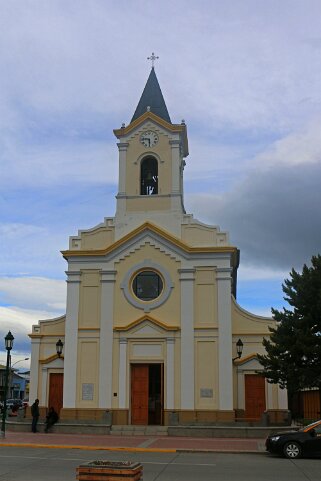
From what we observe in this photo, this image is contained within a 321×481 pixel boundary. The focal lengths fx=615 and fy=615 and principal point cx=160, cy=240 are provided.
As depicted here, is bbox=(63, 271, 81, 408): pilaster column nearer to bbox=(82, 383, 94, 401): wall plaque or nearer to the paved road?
bbox=(82, 383, 94, 401): wall plaque

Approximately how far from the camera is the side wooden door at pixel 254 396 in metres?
30.1

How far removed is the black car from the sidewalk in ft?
5.34

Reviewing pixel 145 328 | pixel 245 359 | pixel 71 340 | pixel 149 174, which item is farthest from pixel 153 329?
pixel 149 174

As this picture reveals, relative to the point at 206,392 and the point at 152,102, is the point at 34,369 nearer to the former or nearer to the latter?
the point at 206,392

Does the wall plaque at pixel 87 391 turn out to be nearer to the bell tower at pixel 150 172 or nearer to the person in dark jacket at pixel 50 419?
the person in dark jacket at pixel 50 419

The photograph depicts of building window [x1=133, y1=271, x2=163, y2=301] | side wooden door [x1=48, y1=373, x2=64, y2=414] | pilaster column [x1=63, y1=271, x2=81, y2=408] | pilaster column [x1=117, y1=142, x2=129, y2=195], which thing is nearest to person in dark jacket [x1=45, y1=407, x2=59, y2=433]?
pilaster column [x1=63, y1=271, x2=81, y2=408]

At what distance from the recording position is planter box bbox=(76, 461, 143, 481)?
10172 mm

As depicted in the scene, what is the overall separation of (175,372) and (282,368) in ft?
20.9

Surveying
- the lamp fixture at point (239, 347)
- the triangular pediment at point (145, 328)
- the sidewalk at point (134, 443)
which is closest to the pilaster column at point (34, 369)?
the sidewalk at point (134, 443)

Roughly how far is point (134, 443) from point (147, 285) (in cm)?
946

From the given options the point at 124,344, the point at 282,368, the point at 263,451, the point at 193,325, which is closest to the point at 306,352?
the point at 282,368

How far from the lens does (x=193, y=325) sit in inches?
1190

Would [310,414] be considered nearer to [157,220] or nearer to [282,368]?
[282,368]

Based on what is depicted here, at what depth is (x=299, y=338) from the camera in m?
24.7
